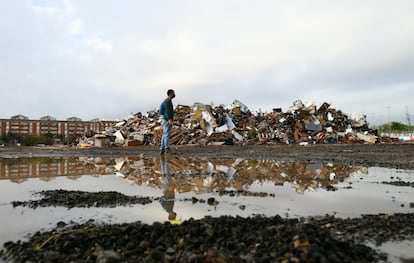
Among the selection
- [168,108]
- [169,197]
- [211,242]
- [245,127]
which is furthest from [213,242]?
[245,127]

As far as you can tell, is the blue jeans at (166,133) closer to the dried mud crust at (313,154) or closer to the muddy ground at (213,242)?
the dried mud crust at (313,154)

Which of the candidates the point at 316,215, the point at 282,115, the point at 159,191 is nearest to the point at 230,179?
the point at 159,191

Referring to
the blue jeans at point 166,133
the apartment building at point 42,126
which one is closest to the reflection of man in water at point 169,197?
the blue jeans at point 166,133

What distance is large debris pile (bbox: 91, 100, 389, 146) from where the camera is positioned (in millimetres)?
16773

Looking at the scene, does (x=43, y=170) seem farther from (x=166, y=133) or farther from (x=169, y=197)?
(x=169, y=197)

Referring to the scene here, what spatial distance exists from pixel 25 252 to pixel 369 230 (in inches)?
89.8

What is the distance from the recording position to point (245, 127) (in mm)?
18203

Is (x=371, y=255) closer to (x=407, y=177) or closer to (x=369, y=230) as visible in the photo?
(x=369, y=230)

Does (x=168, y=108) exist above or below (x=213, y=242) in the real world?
above

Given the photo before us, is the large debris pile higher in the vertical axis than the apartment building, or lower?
lower

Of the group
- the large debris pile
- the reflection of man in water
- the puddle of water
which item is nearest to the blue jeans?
the puddle of water

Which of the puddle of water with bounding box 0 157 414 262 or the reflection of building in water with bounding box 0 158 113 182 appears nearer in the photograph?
the puddle of water with bounding box 0 157 414 262

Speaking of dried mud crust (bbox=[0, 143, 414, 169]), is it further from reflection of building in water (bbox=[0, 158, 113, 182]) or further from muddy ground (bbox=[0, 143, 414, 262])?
muddy ground (bbox=[0, 143, 414, 262])

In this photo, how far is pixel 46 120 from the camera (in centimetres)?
3634
